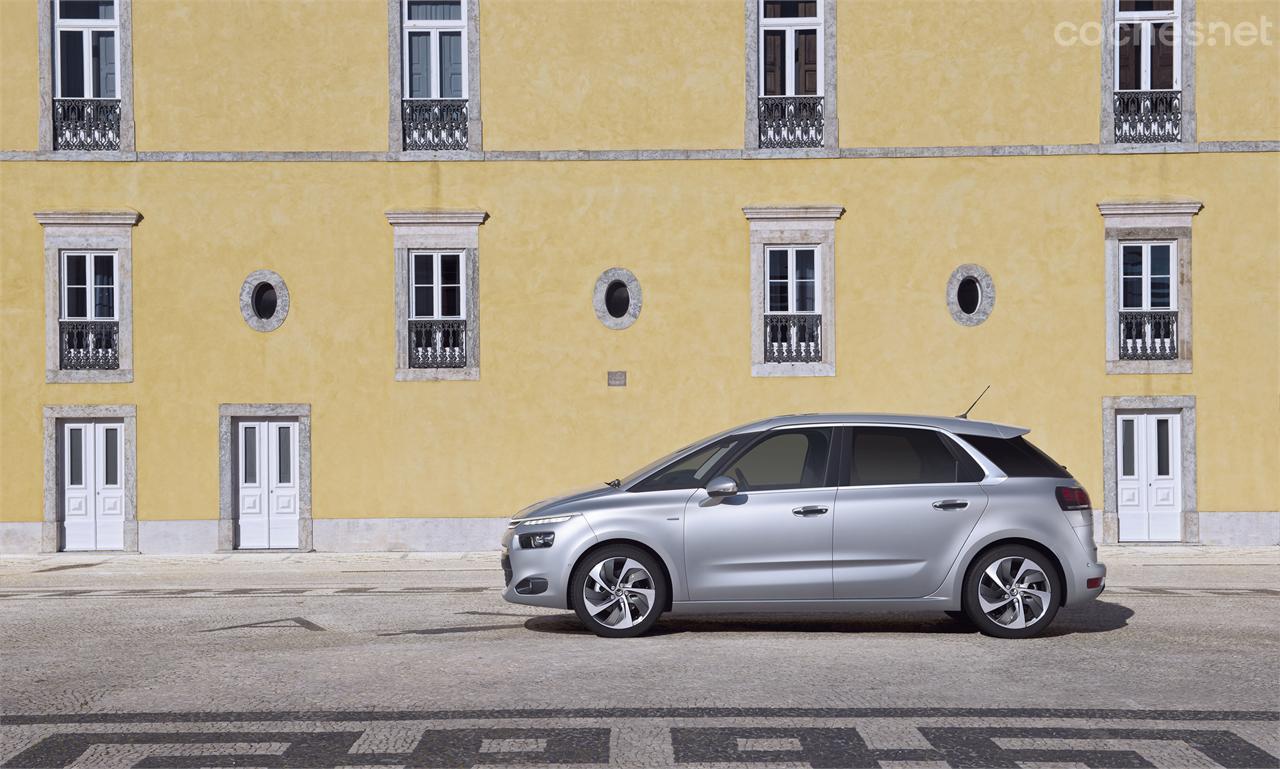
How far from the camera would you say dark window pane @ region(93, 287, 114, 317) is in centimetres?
2042

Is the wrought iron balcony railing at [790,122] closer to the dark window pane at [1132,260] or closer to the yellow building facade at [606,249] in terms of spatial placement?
the yellow building facade at [606,249]

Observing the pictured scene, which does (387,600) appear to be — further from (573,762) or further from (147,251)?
(147,251)

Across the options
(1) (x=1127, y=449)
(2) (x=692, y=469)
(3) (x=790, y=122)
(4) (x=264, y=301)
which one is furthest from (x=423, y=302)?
(2) (x=692, y=469)

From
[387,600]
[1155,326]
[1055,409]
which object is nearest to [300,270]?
[387,600]

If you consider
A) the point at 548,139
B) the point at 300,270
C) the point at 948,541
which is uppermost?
the point at 548,139

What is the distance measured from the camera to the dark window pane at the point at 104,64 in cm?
2050

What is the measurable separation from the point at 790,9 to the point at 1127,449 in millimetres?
8082

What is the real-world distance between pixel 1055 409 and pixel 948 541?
10744 millimetres

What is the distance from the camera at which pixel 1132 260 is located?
20.6 m

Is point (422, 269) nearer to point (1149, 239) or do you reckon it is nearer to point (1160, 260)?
point (1149, 239)

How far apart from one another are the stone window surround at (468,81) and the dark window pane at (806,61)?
466cm

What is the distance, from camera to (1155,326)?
2048 cm

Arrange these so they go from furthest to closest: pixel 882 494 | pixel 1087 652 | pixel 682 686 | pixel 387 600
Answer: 1. pixel 387 600
2. pixel 882 494
3. pixel 1087 652
4. pixel 682 686

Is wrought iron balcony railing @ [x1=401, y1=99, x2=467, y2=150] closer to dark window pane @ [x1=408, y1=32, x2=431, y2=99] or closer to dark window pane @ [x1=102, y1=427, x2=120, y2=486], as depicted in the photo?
dark window pane @ [x1=408, y1=32, x2=431, y2=99]
